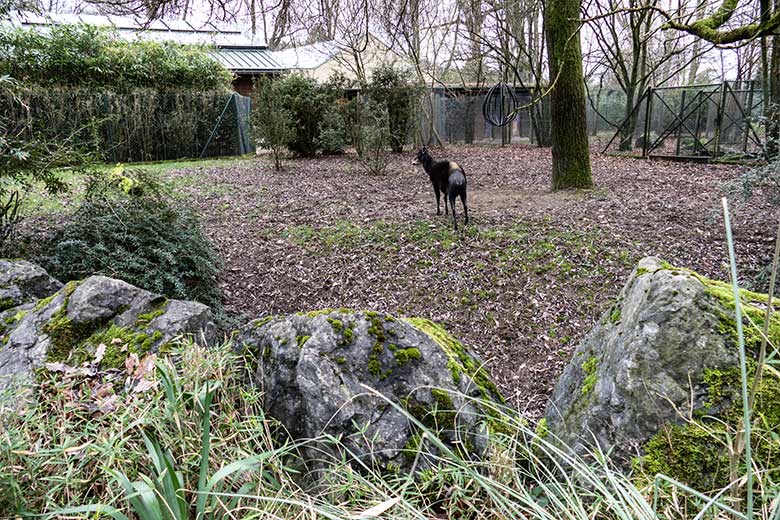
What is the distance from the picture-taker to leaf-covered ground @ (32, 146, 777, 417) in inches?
165

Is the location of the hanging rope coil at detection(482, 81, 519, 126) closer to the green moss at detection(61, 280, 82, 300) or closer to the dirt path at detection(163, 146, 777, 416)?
the dirt path at detection(163, 146, 777, 416)

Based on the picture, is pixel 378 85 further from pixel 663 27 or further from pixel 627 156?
pixel 663 27

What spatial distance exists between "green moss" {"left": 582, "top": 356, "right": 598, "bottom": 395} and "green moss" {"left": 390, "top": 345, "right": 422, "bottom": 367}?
71 centimetres

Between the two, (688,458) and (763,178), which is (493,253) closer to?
(763,178)

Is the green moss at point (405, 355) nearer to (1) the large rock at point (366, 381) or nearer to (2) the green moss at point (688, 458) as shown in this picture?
(1) the large rock at point (366, 381)

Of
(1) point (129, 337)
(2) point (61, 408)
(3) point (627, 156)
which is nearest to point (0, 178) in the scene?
(1) point (129, 337)

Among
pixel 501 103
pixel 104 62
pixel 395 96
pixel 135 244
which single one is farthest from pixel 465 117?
pixel 135 244

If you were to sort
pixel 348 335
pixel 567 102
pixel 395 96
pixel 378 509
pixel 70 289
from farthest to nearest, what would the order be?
pixel 395 96, pixel 567 102, pixel 70 289, pixel 348 335, pixel 378 509

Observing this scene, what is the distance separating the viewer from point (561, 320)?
13.7ft

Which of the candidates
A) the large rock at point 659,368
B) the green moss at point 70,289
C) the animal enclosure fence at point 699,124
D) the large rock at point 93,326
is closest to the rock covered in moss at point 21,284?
the large rock at point 93,326

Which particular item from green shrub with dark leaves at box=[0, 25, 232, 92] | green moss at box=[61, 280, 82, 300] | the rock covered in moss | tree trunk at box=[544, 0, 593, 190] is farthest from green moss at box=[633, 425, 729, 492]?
green shrub with dark leaves at box=[0, 25, 232, 92]

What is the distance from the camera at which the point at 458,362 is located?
6.70 feet

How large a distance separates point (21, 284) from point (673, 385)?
3442 mm

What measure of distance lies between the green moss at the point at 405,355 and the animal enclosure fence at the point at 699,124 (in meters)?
12.0
